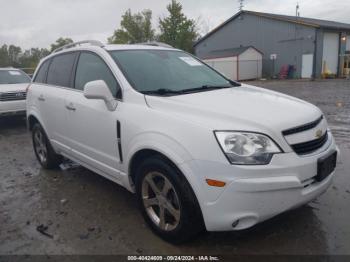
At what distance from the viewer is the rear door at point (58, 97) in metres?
4.21

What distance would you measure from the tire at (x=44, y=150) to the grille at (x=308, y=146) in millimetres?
3610

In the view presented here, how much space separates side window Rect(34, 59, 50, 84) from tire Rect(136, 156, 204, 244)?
2913mm

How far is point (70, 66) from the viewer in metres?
4.31

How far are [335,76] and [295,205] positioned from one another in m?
30.5

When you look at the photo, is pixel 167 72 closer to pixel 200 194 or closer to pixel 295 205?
pixel 200 194

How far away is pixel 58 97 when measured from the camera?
14.0 feet

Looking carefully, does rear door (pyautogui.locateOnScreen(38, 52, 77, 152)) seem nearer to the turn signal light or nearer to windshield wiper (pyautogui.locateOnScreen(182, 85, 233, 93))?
windshield wiper (pyautogui.locateOnScreen(182, 85, 233, 93))

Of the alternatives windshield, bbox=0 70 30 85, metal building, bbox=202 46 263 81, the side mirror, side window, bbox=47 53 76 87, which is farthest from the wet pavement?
metal building, bbox=202 46 263 81

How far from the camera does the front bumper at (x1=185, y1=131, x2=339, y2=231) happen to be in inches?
92.2

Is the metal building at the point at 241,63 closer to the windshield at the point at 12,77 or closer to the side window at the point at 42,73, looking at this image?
the windshield at the point at 12,77

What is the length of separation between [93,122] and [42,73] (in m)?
2.18

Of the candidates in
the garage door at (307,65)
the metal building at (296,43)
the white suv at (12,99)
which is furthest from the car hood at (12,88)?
the garage door at (307,65)

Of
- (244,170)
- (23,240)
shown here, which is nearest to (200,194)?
(244,170)

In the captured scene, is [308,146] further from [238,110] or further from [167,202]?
[167,202]
